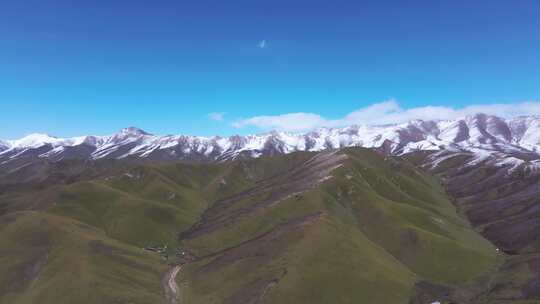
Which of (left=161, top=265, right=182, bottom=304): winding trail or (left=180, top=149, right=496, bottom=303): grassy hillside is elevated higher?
(left=180, top=149, right=496, bottom=303): grassy hillside

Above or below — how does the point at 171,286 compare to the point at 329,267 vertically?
below

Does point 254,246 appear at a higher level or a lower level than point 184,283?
higher

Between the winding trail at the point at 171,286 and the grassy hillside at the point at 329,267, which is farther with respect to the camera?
the winding trail at the point at 171,286

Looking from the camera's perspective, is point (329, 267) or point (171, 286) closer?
point (329, 267)

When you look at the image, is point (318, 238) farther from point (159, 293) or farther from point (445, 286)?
point (159, 293)

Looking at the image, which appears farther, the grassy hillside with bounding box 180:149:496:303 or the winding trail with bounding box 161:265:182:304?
the winding trail with bounding box 161:265:182:304

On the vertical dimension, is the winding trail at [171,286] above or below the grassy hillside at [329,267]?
Result: below

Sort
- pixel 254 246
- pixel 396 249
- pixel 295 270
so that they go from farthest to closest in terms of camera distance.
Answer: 1. pixel 396 249
2. pixel 254 246
3. pixel 295 270

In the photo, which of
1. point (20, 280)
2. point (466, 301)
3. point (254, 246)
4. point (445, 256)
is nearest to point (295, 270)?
point (254, 246)
